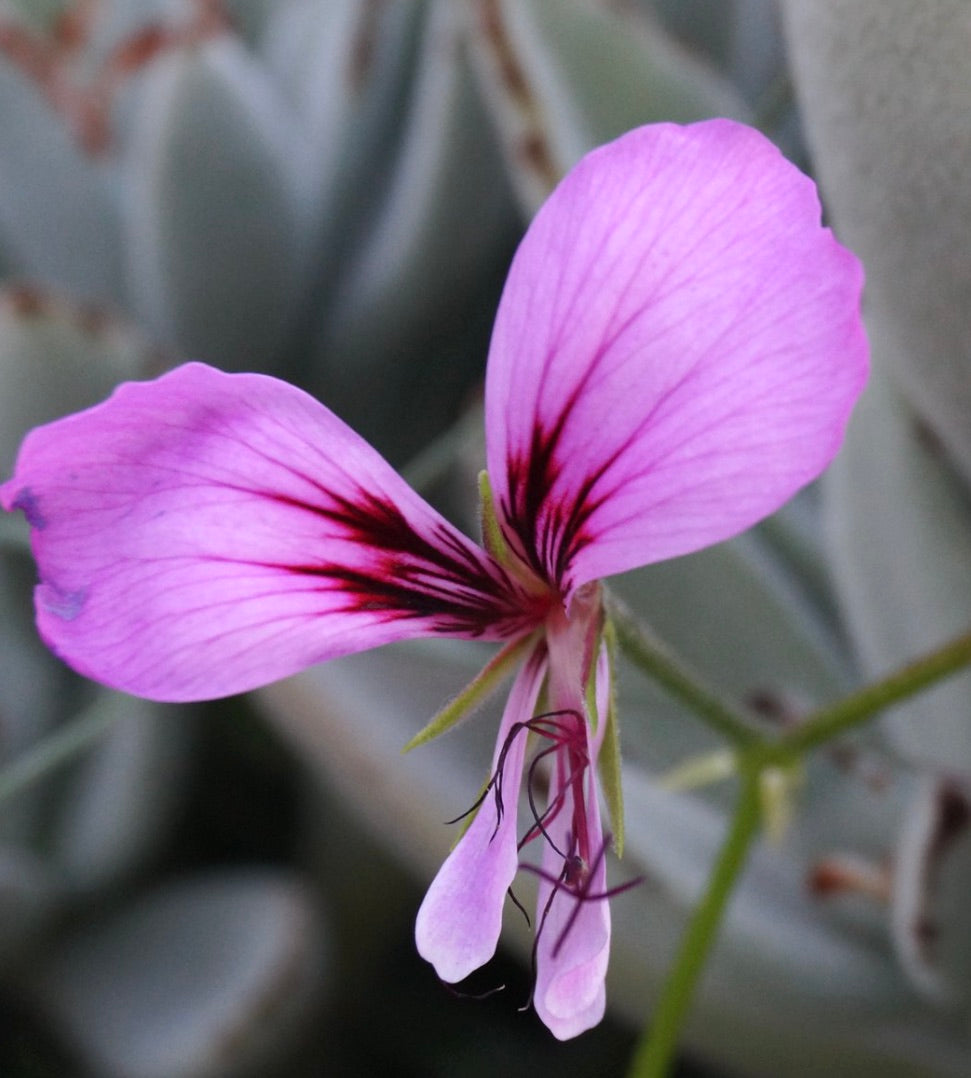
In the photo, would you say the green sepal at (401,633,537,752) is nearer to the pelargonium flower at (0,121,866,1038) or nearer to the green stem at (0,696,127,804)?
the pelargonium flower at (0,121,866,1038)

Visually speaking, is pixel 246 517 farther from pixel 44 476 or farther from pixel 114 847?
pixel 114 847

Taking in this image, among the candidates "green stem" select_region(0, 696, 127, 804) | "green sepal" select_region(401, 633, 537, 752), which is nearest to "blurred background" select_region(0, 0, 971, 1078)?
"green stem" select_region(0, 696, 127, 804)

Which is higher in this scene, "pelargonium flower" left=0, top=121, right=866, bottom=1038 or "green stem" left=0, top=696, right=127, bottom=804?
"pelargonium flower" left=0, top=121, right=866, bottom=1038

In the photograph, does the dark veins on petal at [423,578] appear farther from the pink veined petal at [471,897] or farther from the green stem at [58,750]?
the green stem at [58,750]

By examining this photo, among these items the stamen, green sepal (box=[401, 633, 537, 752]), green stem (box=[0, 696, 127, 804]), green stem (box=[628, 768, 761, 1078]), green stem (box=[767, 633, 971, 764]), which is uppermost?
green sepal (box=[401, 633, 537, 752])

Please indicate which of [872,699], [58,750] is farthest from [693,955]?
[58,750]
